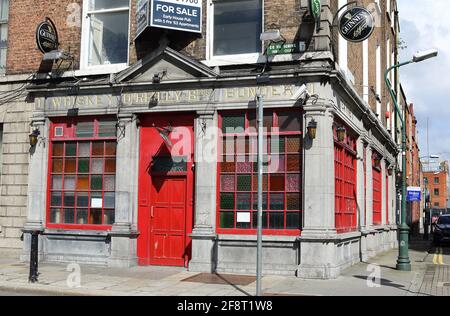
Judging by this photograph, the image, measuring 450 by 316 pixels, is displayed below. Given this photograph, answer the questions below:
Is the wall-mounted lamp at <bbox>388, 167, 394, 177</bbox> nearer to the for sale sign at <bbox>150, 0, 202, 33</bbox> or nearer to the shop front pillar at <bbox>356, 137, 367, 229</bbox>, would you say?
the shop front pillar at <bbox>356, 137, 367, 229</bbox>

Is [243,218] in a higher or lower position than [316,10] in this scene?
lower

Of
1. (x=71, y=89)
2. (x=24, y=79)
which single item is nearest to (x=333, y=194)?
(x=71, y=89)

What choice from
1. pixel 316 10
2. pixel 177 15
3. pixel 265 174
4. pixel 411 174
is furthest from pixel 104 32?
pixel 411 174

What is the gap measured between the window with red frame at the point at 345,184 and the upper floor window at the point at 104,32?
6930 millimetres

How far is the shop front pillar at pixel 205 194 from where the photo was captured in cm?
1412

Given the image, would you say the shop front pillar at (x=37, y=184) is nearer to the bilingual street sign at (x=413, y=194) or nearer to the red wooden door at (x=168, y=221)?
the red wooden door at (x=168, y=221)

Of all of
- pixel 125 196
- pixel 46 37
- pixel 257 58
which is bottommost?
pixel 125 196

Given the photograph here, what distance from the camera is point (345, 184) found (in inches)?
660

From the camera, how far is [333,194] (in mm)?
13992

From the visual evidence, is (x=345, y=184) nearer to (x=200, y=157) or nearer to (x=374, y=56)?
(x=200, y=157)

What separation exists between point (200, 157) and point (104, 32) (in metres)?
5.24

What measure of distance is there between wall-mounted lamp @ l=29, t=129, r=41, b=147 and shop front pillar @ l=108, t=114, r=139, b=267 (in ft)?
8.75

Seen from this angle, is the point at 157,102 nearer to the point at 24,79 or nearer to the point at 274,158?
the point at 274,158

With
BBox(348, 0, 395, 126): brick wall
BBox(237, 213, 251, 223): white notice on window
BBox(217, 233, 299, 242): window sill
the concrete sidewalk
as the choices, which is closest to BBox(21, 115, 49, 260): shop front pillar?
the concrete sidewalk
